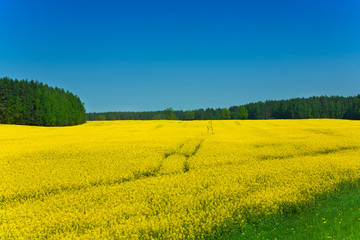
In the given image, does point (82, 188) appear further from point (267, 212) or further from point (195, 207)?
point (267, 212)

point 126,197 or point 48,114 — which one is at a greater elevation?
point 48,114

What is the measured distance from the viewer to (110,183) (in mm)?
15711

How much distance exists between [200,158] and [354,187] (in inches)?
422

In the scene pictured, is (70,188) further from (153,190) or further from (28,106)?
(28,106)

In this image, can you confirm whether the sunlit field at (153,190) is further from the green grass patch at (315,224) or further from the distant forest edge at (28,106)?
the distant forest edge at (28,106)

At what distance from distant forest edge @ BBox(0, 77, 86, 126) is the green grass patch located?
90.5 metres

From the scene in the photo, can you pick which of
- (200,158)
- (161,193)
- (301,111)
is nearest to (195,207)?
(161,193)

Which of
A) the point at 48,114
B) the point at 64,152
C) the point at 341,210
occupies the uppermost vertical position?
the point at 48,114

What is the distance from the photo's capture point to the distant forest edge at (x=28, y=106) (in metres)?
82.8

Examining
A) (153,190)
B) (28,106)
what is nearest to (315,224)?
(153,190)

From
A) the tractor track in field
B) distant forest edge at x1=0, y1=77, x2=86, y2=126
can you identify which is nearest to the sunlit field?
the tractor track in field

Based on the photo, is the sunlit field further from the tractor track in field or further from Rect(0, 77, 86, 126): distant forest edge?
Rect(0, 77, 86, 126): distant forest edge

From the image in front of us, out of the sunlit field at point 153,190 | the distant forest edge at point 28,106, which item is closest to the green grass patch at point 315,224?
the sunlit field at point 153,190

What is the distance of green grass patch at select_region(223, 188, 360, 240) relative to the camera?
9.22 meters
